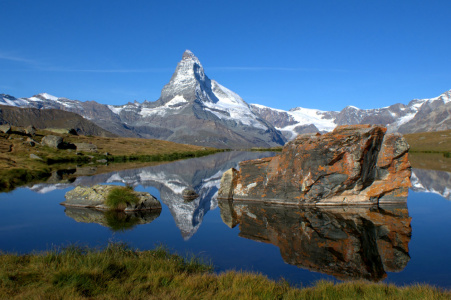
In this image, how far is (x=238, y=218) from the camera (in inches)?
891

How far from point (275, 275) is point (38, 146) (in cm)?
7871

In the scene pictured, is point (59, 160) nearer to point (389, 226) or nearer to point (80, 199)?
point (80, 199)

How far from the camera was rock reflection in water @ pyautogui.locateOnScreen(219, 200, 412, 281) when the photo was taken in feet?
44.9

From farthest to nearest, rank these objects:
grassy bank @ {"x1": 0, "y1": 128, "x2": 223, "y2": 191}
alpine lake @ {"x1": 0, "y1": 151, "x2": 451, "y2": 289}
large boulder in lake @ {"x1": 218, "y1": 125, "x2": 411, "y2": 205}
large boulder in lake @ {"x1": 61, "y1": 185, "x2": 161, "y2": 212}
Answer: grassy bank @ {"x1": 0, "y1": 128, "x2": 223, "y2": 191} < large boulder in lake @ {"x1": 218, "y1": 125, "x2": 411, "y2": 205} < large boulder in lake @ {"x1": 61, "y1": 185, "x2": 161, "y2": 212} < alpine lake @ {"x1": 0, "y1": 151, "x2": 451, "y2": 289}

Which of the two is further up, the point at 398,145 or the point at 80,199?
the point at 398,145

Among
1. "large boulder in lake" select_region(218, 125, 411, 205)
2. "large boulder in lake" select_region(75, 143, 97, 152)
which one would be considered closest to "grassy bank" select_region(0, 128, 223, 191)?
"large boulder in lake" select_region(75, 143, 97, 152)

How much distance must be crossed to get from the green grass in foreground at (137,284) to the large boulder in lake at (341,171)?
15.0m

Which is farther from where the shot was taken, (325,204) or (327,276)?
(325,204)

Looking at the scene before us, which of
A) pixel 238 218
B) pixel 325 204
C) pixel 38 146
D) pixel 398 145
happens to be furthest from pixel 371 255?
pixel 38 146

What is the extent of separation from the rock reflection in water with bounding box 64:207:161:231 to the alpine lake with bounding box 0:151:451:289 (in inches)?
2.6

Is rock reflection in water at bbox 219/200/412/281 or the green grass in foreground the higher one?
the green grass in foreground

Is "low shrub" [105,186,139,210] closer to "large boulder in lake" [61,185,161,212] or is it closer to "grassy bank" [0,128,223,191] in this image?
"large boulder in lake" [61,185,161,212]

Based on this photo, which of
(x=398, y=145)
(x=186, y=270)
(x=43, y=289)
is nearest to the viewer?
(x=43, y=289)

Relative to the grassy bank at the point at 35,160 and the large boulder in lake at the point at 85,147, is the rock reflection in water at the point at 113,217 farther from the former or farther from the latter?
the large boulder in lake at the point at 85,147
